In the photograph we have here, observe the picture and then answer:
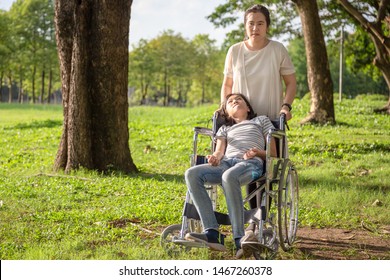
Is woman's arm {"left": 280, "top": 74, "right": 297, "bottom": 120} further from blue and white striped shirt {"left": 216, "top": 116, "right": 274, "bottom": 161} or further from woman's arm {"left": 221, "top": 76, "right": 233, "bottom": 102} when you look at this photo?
woman's arm {"left": 221, "top": 76, "right": 233, "bottom": 102}

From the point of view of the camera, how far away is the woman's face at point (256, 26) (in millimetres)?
5559

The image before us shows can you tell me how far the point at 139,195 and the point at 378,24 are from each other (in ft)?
42.4

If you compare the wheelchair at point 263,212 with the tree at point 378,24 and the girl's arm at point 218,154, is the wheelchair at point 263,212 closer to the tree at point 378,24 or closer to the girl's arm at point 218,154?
the girl's arm at point 218,154

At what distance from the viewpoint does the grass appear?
593cm

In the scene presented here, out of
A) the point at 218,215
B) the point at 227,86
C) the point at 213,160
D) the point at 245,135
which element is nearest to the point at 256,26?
the point at 227,86

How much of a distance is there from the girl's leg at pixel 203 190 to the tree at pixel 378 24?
14.3m

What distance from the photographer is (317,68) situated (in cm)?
1734

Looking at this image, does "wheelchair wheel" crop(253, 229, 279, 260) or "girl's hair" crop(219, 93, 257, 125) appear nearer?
"wheelchair wheel" crop(253, 229, 279, 260)

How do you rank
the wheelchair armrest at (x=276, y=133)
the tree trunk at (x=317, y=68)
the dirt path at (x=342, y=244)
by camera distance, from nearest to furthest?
the wheelchair armrest at (x=276, y=133) < the dirt path at (x=342, y=244) < the tree trunk at (x=317, y=68)

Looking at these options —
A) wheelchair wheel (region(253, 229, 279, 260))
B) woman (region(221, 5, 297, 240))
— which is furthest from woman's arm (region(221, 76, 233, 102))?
wheelchair wheel (region(253, 229, 279, 260))

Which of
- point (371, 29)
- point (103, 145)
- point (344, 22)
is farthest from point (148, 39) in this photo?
point (103, 145)

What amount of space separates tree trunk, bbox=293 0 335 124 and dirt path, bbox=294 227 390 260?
35.0 ft

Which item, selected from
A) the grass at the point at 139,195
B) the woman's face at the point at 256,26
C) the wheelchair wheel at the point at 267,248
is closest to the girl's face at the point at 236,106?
the woman's face at the point at 256,26

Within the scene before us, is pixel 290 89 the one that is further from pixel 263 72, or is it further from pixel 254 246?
pixel 254 246
